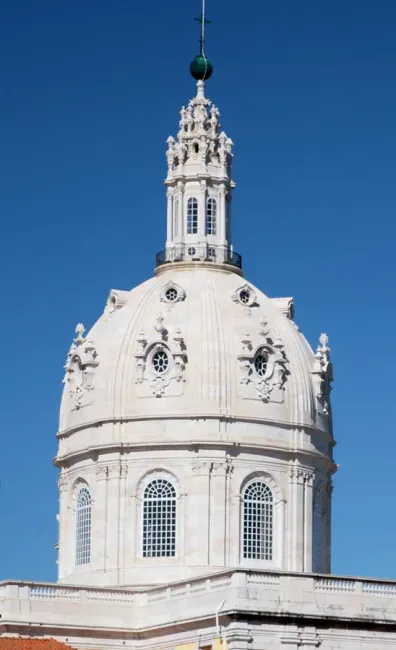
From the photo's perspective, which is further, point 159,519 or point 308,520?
point 308,520

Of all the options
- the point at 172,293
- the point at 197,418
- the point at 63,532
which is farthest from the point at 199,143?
the point at 63,532

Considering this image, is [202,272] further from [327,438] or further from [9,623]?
[9,623]

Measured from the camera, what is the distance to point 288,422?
356ft

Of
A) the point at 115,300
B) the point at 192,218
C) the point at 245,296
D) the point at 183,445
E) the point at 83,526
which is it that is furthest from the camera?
the point at 192,218

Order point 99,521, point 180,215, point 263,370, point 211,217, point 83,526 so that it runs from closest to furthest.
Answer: point 99,521, point 263,370, point 83,526, point 180,215, point 211,217

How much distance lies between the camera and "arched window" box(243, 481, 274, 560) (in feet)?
349

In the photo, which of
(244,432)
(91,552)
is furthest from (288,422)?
(91,552)

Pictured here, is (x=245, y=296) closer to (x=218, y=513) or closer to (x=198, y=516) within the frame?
(x=218, y=513)

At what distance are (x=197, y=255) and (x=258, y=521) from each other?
12907 millimetres

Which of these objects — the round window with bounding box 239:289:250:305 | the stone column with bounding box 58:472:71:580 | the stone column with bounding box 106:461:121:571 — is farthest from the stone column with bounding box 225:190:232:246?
the stone column with bounding box 58:472:71:580

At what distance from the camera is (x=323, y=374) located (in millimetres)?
111375

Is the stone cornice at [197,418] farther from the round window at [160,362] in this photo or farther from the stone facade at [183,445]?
the round window at [160,362]

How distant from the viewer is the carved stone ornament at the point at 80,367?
4323 inches

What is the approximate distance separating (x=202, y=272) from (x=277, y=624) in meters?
21.0
